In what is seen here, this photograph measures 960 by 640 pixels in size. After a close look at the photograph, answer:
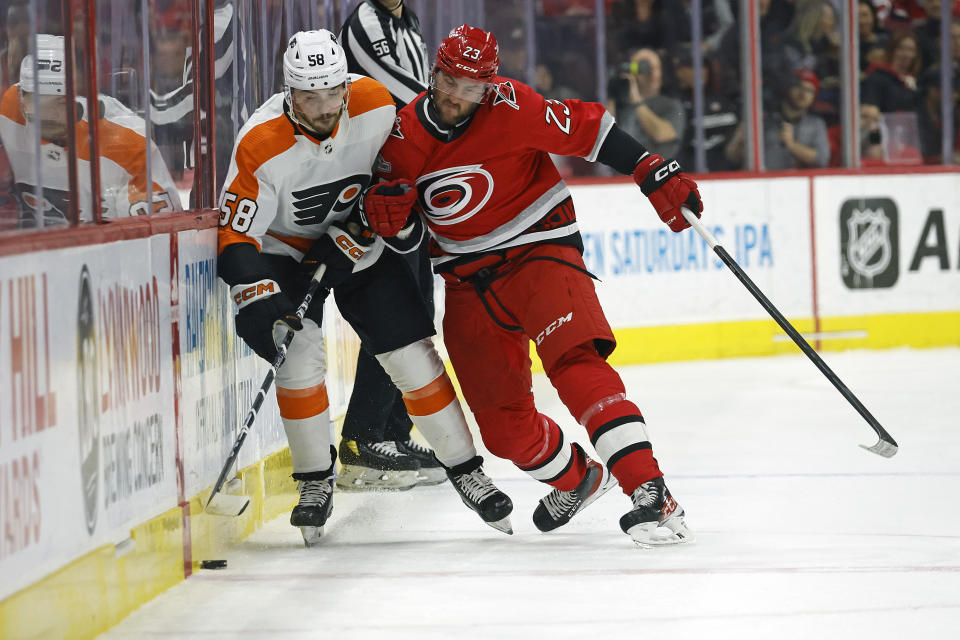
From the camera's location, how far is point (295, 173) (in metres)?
3.27

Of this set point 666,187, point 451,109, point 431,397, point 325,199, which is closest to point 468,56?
point 451,109

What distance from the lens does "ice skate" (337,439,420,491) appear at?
13.8ft

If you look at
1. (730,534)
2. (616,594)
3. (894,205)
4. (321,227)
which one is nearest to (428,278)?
(321,227)

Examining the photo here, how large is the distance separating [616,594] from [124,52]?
1.52 meters

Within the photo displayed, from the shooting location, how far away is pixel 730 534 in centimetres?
343

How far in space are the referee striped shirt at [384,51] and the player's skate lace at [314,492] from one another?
1243 mm

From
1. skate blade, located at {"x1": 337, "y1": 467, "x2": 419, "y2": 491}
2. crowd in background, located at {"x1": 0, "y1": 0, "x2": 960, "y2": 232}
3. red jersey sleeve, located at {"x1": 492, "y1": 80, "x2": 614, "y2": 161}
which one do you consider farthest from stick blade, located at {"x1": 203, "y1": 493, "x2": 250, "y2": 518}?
crowd in background, located at {"x1": 0, "y1": 0, "x2": 960, "y2": 232}

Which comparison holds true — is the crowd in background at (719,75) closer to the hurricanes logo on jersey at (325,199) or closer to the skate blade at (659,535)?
the hurricanes logo on jersey at (325,199)

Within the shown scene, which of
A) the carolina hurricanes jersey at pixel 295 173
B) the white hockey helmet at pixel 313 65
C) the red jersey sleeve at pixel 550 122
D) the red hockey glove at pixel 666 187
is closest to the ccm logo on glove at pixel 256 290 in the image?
the carolina hurricanes jersey at pixel 295 173

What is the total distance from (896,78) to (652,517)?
517cm

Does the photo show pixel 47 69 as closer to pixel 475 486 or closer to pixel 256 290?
pixel 256 290

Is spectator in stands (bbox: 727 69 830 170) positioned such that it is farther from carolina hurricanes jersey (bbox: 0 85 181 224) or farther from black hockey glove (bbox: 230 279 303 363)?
carolina hurricanes jersey (bbox: 0 85 181 224)

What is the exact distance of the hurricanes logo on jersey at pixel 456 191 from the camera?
11.1 feet

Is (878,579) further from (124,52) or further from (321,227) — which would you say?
(124,52)
